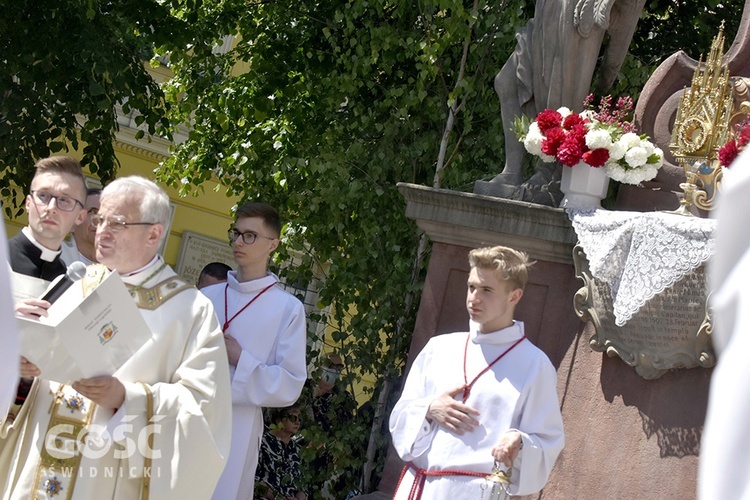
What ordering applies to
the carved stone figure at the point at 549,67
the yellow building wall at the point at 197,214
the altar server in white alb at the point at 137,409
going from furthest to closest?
the yellow building wall at the point at 197,214
the carved stone figure at the point at 549,67
the altar server in white alb at the point at 137,409

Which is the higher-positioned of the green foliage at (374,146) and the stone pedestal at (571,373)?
the green foliage at (374,146)

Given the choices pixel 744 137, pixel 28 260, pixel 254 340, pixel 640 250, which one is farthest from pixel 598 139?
pixel 28 260

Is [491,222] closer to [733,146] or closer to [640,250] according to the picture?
[640,250]

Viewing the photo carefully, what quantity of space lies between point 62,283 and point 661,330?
122 inches

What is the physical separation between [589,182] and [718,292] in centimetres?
497

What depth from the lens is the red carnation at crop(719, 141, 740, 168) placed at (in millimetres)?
6023

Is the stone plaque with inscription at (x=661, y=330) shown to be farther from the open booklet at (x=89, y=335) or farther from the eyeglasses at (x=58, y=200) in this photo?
the open booklet at (x=89, y=335)

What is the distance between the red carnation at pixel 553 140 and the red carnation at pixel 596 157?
0.17m

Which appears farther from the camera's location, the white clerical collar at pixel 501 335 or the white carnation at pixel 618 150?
the white carnation at pixel 618 150

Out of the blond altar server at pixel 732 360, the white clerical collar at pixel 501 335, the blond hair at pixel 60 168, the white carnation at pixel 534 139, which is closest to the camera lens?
the blond altar server at pixel 732 360

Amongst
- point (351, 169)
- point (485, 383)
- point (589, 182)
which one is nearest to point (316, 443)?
point (351, 169)

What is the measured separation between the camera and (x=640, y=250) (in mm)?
6066

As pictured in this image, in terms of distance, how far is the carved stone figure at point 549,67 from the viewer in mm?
6891

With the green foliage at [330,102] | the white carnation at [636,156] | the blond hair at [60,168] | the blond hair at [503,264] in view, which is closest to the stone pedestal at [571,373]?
the white carnation at [636,156]
